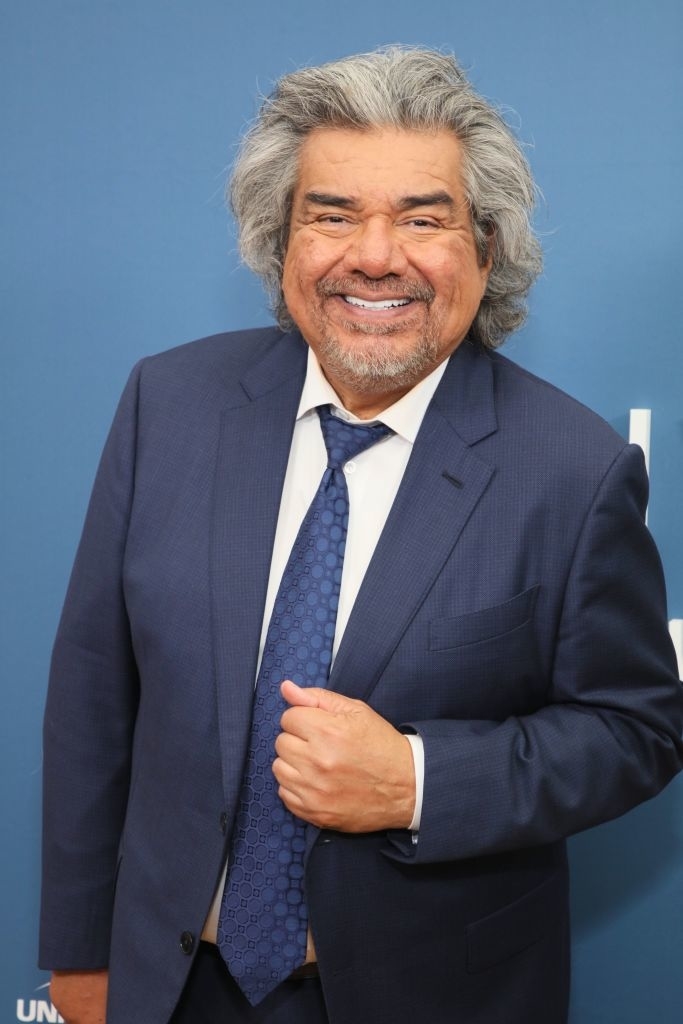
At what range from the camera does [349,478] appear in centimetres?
146

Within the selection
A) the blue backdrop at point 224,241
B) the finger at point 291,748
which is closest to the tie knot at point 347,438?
the finger at point 291,748

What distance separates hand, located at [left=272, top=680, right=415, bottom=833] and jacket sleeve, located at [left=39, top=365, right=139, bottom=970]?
12.1 inches

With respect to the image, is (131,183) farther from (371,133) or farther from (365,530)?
(365,530)

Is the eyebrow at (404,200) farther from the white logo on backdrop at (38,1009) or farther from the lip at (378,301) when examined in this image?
the white logo on backdrop at (38,1009)

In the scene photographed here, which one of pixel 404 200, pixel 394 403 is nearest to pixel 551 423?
pixel 394 403

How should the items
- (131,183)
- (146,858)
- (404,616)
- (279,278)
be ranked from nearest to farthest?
1. (404,616)
2. (146,858)
3. (279,278)
4. (131,183)

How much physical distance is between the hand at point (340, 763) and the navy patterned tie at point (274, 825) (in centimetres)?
6

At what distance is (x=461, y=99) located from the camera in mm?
1438

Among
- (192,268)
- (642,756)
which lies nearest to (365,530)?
(642,756)

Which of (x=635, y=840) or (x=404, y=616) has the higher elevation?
(x=404, y=616)

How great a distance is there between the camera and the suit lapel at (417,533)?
1.36 metres

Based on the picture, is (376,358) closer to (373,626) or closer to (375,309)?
(375,309)

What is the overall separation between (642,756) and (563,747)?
0.13 metres

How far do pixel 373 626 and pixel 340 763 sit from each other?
16cm
